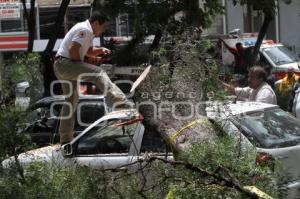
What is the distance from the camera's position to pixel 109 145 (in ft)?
26.6

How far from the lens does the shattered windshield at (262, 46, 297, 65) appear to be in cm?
2058

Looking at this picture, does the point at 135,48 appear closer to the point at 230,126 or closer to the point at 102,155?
the point at 102,155

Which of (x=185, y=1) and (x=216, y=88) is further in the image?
(x=185, y=1)

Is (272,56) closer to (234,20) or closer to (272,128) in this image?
(234,20)

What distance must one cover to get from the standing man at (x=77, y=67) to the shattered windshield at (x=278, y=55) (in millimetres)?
12630

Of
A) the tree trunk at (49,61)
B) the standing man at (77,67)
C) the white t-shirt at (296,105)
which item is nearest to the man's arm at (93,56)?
the standing man at (77,67)

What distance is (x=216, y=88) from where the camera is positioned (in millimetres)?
5090

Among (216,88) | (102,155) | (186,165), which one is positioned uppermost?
(216,88)

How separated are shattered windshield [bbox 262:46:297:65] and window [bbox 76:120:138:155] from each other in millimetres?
12873

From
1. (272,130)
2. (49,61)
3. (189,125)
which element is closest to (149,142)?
(272,130)

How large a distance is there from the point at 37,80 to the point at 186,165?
2500 mm

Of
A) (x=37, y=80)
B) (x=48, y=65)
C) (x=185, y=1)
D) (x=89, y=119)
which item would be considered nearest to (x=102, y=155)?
(x=37, y=80)

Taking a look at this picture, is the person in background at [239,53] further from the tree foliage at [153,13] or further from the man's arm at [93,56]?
the man's arm at [93,56]

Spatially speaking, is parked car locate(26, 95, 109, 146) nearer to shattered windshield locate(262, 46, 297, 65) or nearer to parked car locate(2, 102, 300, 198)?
parked car locate(2, 102, 300, 198)
